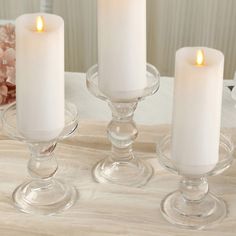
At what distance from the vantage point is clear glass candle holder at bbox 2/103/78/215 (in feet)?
2.67

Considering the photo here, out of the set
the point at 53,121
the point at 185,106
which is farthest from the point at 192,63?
the point at 53,121

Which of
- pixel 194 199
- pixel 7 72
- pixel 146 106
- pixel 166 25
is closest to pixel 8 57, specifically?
pixel 7 72

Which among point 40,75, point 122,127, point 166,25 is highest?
point 40,75

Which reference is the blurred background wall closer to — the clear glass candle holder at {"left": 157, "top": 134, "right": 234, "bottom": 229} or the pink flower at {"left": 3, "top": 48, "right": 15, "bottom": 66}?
the pink flower at {"left": 3, "top": 48, "right": 15, "bottom": 66}

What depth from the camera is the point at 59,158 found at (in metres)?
0.93

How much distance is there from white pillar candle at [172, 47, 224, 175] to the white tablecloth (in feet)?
1.24

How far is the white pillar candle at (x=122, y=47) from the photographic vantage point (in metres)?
0.81

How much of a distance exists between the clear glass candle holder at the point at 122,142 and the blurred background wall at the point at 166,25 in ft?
3.13

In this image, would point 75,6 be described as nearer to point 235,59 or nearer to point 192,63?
point 235,59

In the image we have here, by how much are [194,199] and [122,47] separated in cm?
20

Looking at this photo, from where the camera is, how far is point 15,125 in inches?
32.4

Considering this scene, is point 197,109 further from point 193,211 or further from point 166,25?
point 166,25

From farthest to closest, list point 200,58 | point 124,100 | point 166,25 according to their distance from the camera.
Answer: point 166,25 < point 124,100 < point 200,58

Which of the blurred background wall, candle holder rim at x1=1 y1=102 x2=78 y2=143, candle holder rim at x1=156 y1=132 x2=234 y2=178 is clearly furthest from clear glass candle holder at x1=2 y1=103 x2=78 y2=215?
the blurred background wall
